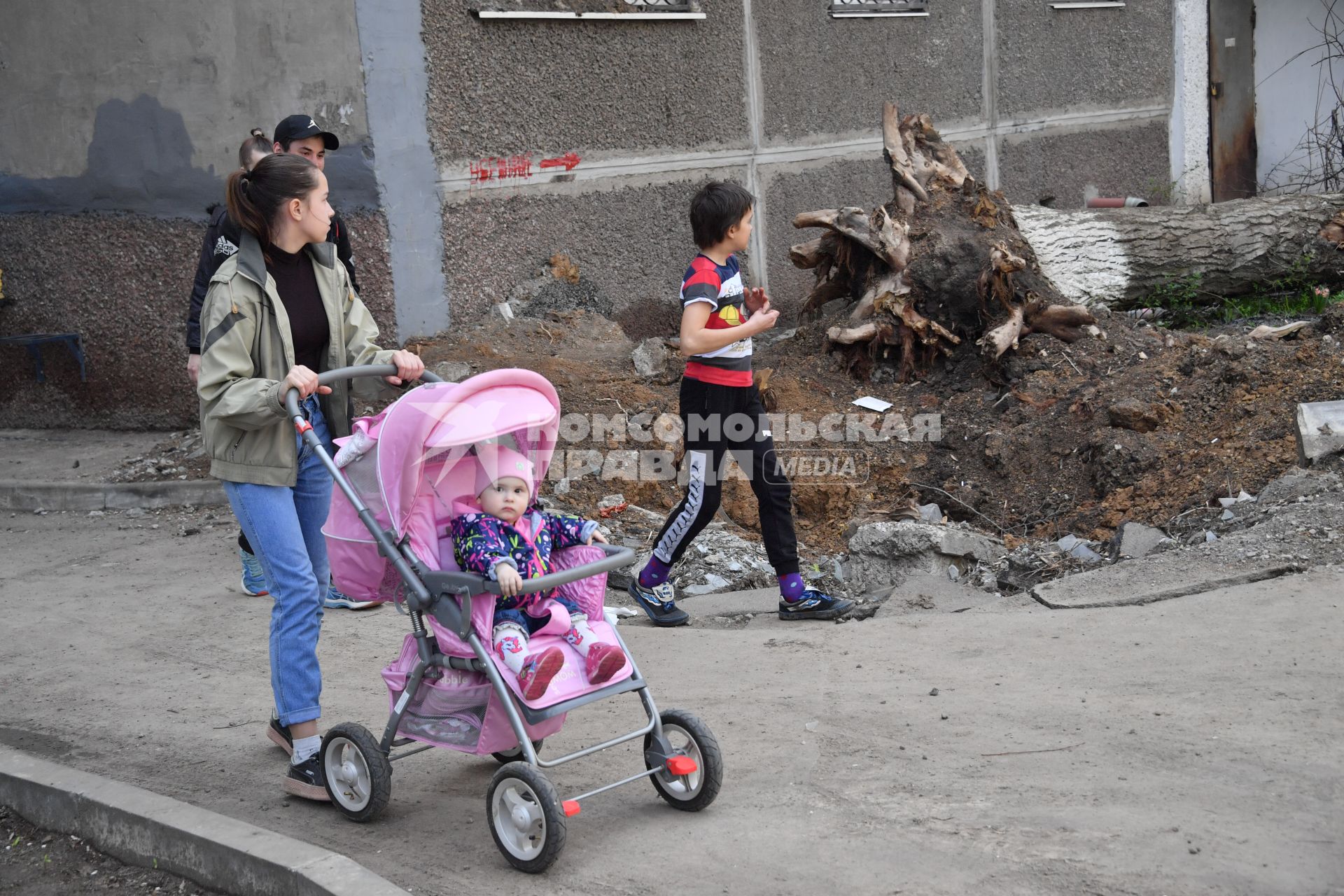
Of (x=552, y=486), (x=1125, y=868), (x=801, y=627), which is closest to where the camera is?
(x=1125, y=868)

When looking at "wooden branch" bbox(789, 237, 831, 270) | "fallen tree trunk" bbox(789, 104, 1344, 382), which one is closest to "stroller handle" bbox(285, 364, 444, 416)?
"fallen tree trunk" bbox(789, 104, 1344, 382)

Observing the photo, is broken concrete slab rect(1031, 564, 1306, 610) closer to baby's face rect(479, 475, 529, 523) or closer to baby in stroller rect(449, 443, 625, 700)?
baby in stroller rect(449, 443, 625, 700)

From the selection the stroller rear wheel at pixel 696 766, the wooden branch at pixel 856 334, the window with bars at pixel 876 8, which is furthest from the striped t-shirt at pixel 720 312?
the window with bars at pixel 876 8

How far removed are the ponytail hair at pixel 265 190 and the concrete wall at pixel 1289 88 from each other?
1312 centimetres

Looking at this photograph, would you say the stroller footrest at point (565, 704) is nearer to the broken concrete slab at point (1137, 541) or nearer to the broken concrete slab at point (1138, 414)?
the broken concrete slab at point (1137, 541)

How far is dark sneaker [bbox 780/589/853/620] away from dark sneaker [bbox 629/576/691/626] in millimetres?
494

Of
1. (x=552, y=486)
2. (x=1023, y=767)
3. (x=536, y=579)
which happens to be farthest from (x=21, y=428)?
(x=1023, y=767)

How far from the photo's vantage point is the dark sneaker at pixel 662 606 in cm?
538

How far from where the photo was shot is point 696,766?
3377mm

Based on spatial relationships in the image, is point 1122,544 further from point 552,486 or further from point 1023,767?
point 552,486

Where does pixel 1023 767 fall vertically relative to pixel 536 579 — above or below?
below

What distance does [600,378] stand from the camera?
25.7 feet

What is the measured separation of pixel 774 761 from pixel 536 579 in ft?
3.54

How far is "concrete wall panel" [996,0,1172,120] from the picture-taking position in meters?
12.1
